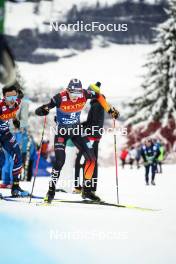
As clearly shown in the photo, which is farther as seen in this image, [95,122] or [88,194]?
[95,122]

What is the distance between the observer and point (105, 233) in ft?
14.3

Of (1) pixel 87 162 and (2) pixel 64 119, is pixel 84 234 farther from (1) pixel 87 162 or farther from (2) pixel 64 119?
(1) pixel 87 162

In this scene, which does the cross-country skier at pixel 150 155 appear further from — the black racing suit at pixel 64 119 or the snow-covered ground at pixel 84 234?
the snow-covered ground at pixel 84 234

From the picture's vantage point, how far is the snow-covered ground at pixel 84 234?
3.65m

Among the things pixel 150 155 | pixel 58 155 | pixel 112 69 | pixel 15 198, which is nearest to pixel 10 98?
pixel 58 155

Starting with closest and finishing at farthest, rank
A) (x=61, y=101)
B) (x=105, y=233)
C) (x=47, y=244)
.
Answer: (x=47, y=244), (x=105, y=233), (x=61, y=101)

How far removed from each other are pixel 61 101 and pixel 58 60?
36.4 metres

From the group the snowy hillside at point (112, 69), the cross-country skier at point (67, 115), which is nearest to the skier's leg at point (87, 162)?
the cross-country skier at point (67, 115)

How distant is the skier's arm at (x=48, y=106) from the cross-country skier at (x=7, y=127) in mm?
429

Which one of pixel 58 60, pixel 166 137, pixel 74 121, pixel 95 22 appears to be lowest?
pixel 74 121

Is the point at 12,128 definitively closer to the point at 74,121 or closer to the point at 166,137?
the point at 74,121

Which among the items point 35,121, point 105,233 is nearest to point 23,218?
point 105,233

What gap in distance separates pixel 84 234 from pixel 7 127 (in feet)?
8.30

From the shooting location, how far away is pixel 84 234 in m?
4.30
